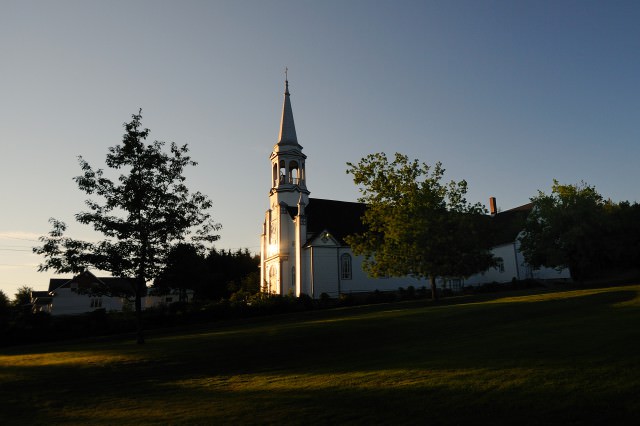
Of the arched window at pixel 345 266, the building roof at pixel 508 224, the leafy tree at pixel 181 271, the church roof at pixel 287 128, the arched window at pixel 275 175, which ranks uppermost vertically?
the church roof at pixel 287 128

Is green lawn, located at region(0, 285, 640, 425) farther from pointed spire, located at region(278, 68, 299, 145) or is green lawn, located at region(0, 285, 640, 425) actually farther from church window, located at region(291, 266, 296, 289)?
pointed spire, located at region(278, 68, 299, 145)

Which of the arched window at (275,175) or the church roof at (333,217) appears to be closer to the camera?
the church roof at (333,217)

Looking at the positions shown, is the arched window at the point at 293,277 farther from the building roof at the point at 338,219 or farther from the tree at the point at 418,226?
the tree at the point at 418,226

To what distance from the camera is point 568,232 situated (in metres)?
38.9

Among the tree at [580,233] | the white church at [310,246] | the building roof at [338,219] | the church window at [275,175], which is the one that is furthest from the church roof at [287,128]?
the tree at [580,233]

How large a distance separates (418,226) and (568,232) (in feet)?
45.3

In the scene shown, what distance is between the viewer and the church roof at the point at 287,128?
54.2 metres

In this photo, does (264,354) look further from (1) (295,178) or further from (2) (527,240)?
(1) (295,178)

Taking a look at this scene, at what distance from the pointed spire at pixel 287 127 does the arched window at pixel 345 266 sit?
13848mm

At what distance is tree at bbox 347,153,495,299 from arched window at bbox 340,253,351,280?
13024 millimetres

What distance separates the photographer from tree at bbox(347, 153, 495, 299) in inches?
1345

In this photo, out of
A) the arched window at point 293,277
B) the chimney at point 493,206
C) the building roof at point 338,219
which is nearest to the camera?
the arched window at point 293,277

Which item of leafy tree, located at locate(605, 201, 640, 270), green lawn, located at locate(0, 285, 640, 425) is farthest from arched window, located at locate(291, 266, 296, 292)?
green lawn, located at locate(0, 285, 640, 425)

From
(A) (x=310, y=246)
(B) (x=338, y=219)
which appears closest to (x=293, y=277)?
(A) (x=310, y=246)
